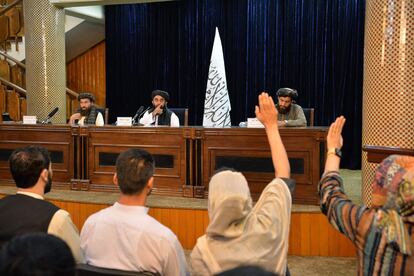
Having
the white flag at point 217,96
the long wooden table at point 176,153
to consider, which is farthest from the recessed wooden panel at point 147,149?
the white flag at point 217,96

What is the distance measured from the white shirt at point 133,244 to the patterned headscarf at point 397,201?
76 cm

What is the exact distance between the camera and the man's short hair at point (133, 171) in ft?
5.85

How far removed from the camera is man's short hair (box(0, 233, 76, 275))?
2.61 feet

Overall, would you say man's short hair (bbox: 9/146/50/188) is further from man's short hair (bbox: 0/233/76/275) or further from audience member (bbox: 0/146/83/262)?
man's short hair (bbox: 0/233/76/275)

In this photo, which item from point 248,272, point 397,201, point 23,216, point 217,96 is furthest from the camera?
point 217,96

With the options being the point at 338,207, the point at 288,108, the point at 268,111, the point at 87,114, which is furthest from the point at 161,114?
the point at 338,207

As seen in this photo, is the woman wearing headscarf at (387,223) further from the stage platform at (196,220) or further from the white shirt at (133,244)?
the stage platform at (196,220)

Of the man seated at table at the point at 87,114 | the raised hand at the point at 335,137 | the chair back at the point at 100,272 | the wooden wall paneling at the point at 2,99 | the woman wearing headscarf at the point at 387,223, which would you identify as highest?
the wooden wall paneling at the point at 2,99

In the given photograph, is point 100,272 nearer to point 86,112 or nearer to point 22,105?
point 86,112

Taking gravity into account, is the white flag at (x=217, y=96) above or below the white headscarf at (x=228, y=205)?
above

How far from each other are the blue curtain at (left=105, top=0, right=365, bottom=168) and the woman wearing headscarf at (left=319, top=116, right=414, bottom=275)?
5.69 meters

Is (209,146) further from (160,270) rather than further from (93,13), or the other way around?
(93,13)

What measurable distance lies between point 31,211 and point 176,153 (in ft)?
8.79

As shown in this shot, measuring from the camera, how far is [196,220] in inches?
156
